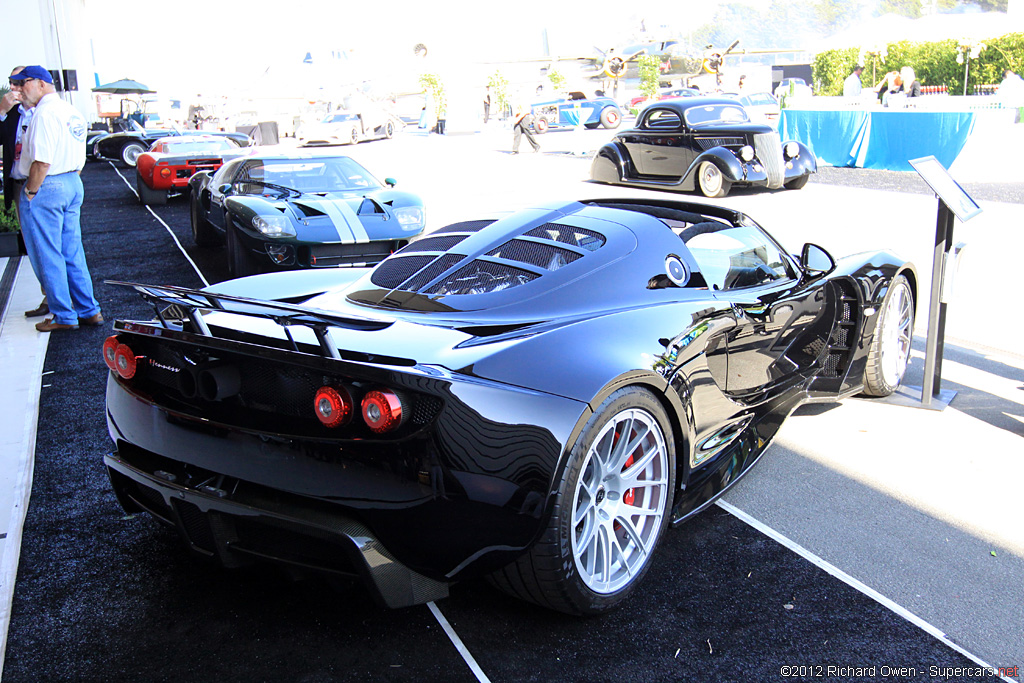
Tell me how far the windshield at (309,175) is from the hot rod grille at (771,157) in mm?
7242

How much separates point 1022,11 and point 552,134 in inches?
714

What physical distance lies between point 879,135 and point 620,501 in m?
15.3

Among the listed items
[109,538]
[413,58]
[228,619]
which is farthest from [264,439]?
[413,58]

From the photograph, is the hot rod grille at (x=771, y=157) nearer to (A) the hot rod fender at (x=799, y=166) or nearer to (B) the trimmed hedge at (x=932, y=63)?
(A) the hot rod fender at (x=799, y=166)

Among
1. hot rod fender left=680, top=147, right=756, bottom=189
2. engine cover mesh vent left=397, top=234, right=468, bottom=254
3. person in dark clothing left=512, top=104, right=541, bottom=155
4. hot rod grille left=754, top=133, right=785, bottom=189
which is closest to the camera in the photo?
engine cover mesh vent left=397, top=234, right=468, bottom=254

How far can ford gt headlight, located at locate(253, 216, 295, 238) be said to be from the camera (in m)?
6.28

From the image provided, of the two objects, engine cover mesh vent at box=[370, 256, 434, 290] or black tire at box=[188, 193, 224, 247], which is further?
black tire at box=[188, 193, 224, 247]

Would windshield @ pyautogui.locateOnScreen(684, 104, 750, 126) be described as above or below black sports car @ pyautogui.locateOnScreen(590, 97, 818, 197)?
above

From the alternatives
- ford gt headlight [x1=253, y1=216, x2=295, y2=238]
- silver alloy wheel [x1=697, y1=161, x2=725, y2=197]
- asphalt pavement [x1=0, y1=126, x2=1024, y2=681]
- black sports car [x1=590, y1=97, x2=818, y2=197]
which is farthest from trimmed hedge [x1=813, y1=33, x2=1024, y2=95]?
asphalt pavement [x1=0, y1=126, x2=1024, y2=681]

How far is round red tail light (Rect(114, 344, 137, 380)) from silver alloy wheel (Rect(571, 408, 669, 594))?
1422mm

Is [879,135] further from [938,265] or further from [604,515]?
[604,515]

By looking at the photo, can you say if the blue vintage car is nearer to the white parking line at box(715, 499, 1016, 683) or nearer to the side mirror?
the side mirror

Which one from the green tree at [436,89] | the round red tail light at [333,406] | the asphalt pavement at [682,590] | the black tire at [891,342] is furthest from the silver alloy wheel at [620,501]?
the green tree at [436,89]

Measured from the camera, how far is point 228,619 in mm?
2383
